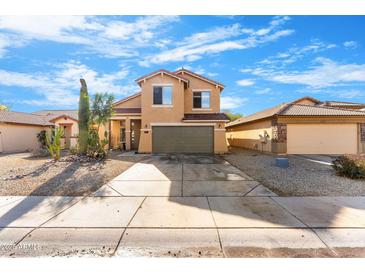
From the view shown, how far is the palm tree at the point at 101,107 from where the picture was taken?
52.2 ft

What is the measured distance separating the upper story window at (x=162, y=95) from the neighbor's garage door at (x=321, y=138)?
10.4 m

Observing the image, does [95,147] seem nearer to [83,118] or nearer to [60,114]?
[83,118]

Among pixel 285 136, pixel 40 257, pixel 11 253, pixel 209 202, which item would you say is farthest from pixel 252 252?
pixel 285 136

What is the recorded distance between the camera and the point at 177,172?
367 inches

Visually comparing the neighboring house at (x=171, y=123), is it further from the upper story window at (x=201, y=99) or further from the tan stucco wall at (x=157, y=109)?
the upper story window at (x=201, y=99)

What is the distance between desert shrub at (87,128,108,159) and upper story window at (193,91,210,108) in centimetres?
953

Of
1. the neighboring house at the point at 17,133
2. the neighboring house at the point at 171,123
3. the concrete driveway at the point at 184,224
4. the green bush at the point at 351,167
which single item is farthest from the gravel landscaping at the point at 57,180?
the neighboring house at the point at 17,133

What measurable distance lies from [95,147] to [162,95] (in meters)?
7.48

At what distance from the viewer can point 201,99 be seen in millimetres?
19188

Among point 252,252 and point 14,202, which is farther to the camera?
point 14,202

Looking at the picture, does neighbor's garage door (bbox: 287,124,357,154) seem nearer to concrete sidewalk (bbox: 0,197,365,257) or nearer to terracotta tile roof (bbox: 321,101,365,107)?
concrete sidewalk (bbox: 0,197,365,257)

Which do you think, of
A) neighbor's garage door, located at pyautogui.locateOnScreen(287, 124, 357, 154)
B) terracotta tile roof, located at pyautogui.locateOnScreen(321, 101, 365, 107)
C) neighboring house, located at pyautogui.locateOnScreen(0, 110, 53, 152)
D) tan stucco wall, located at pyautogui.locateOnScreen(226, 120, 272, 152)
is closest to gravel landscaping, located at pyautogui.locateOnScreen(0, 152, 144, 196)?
neighboring house, located at pyautogui.locateOnScreen(0, 110, 53, 152)

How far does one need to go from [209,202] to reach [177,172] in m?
3.95
